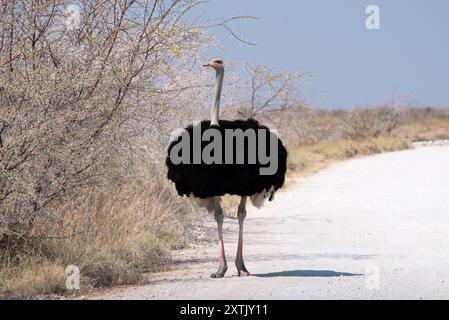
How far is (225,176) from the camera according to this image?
924 centimetres

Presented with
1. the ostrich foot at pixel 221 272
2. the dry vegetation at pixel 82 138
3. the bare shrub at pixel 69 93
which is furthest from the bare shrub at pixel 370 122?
the ostrich foot at pixel 221 272

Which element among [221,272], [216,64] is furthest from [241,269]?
[216,64]

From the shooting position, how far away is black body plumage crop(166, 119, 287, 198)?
9.22m

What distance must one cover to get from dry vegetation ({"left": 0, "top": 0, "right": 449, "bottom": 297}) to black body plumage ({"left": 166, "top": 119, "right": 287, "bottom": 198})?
3.26 feet

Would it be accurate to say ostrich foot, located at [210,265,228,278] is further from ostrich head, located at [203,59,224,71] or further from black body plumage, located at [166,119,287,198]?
ostrich head, located at [203,59,224,71]

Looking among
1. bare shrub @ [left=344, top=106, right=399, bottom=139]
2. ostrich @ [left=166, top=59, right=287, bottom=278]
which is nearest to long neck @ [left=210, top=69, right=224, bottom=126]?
ostrich @ [left=166, top=59, right=287, bottom=278]

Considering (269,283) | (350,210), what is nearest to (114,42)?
(269,283)

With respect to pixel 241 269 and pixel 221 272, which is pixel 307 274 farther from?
pixel 221 272

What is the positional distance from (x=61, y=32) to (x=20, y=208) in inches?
86.3

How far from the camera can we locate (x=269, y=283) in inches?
350

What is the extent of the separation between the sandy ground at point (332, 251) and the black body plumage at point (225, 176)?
0.87 meters

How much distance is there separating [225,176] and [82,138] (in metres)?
1.66

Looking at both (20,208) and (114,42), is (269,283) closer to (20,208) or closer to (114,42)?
(20,208)
